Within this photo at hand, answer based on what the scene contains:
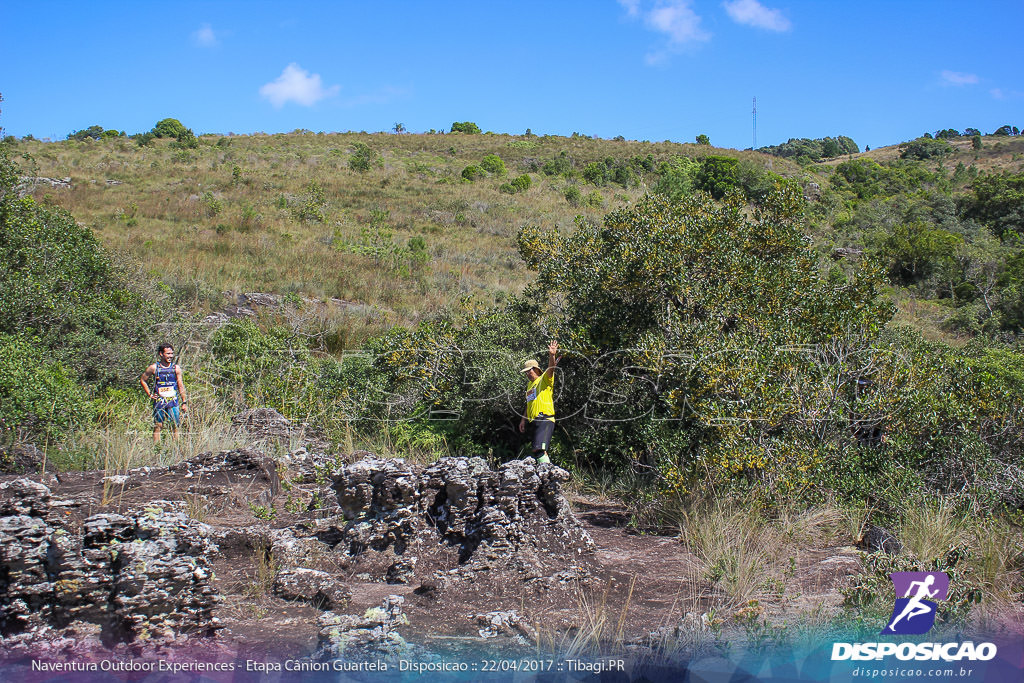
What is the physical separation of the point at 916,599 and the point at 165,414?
7.86 metres

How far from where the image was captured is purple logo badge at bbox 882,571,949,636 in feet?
14.0

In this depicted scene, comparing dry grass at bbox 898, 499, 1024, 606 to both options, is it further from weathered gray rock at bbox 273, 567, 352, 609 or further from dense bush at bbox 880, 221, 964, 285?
dense bush at bbox 880, 221, 964, 285

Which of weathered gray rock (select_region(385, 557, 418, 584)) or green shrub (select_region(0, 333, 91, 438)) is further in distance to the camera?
green shrub (select_region(0, 333, 91, 438))

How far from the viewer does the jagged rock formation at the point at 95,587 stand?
157 inches

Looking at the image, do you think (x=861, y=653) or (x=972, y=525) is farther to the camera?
(x=972, y=525)

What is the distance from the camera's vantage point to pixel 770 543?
513 centimetres

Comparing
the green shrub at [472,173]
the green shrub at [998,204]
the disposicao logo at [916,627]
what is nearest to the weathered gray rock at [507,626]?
the disposicao logo at [916,627]

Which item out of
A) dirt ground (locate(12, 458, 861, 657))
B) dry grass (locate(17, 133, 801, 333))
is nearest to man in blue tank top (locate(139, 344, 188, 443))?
dirt ground (locate(12, 458, 861, 657))

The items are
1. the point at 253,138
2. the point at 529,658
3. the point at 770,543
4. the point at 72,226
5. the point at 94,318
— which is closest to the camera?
the point at 529,658

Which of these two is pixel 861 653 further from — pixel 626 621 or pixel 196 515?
pixel 196 515

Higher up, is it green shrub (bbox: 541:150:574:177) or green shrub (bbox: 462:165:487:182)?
green shrub (bbox: 541:150:574:177)

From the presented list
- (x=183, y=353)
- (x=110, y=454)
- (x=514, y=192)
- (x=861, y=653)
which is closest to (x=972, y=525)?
(x=861, y=653)

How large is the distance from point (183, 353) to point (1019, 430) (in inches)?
413

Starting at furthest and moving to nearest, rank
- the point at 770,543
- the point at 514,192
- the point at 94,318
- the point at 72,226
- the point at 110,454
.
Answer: the point at 514,192 → the point at 72,226 → the point at 94,318 → the point at 110,454 → the point at 770,543
